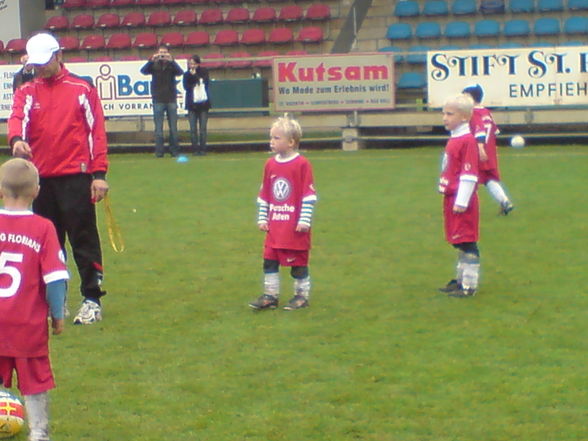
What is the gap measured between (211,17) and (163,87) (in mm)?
9709

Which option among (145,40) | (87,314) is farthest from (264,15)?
(87,314)

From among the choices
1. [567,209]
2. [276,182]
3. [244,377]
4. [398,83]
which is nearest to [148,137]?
[398,83]

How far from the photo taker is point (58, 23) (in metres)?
30.9

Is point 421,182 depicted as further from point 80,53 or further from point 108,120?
point 80,53

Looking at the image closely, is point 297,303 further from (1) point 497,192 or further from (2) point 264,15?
(2) point 264,15

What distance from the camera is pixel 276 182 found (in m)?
8.08

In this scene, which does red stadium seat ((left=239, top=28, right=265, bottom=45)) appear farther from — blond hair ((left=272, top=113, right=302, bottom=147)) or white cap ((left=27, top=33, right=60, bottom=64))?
white cap ((left=27, top=33, right=60, bottom=64))

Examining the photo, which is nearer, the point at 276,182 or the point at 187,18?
the point at 276,182

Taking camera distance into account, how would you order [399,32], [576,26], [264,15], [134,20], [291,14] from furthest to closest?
1. [134,20]
2. [264,15]
3. [291,14]
4. [399,32]
5. [576,26]

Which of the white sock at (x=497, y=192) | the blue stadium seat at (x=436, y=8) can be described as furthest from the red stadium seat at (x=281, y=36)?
the white sock at (x=497, y=192)

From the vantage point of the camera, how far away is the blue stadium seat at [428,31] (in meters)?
27.2

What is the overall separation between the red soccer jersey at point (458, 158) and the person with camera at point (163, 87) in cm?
1256

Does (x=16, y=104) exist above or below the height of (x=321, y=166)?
above

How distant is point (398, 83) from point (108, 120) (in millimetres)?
5501
